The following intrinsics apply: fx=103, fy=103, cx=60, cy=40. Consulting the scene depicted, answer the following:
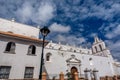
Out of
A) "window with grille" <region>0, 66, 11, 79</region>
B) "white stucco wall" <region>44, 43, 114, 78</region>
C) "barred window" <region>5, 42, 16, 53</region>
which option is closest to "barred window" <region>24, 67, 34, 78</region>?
"window with grille" <region>0, 66, 11, 79</region>

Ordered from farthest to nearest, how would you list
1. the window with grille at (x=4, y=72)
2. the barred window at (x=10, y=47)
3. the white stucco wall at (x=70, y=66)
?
the white stucco wall at (x=70, y=66) < the barred window at (x=10, y=47) < the window with grille at (x=4, y=72)

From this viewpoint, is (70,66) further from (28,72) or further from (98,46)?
(98,46)

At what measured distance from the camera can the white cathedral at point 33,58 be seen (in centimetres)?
1227

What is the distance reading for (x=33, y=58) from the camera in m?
13.8

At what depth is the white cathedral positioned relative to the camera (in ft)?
40.2

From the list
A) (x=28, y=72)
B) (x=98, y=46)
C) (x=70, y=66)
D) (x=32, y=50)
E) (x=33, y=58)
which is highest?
(x=98, y=46)

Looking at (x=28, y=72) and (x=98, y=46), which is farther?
(x=98, y=46)

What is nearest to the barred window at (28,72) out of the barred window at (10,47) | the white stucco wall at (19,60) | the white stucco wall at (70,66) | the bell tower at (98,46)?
the white stucco wall at (19,60)

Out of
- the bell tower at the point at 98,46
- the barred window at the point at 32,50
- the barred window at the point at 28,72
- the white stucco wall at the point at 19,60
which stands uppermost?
the bell tower at the point at 98,46

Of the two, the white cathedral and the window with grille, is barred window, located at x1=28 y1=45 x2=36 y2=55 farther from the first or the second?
the window with grille

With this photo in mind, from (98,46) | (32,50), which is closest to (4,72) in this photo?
(32,50)

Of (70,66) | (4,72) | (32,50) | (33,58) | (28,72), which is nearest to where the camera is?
(4,72)

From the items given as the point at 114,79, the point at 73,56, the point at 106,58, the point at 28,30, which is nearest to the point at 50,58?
the point at 73,56

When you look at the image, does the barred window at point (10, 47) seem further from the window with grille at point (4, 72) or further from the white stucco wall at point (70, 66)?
the white stucco wall at point (70, 66)
